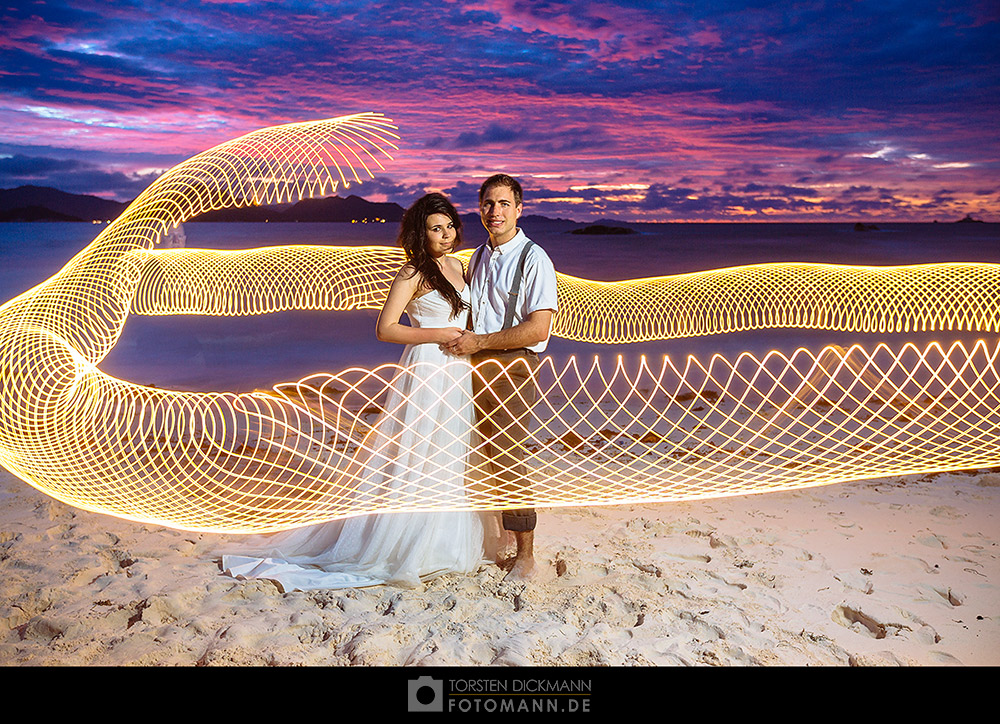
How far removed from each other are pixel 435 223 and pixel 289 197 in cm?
66

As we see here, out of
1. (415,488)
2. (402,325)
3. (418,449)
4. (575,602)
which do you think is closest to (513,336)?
(402,325)

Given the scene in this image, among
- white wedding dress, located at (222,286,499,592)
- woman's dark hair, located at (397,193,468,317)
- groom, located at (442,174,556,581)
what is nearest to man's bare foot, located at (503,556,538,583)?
groom, located at (442,174,556,581)

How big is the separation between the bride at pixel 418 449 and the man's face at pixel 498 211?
159mm

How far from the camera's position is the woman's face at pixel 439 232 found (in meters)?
3.24

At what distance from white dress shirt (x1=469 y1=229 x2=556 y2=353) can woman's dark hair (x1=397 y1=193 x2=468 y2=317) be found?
160 millimetres

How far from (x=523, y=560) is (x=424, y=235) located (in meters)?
1.70

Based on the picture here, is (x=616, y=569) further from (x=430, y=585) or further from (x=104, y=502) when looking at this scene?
(x=104, y=502)

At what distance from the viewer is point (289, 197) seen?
123 inches

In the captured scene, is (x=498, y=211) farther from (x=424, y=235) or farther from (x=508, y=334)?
(x=508, y=334)

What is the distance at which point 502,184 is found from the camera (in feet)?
10.6
